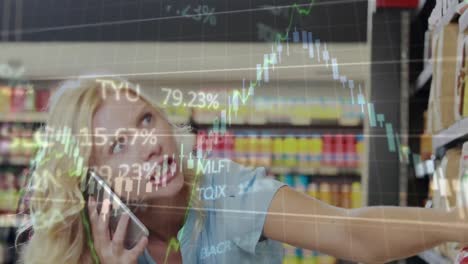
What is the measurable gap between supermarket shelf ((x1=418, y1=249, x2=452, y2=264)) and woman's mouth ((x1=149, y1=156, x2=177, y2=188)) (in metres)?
0.65

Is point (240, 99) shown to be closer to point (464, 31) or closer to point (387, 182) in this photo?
point (387, 182)

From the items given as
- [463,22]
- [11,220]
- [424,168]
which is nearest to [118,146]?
[11,220]

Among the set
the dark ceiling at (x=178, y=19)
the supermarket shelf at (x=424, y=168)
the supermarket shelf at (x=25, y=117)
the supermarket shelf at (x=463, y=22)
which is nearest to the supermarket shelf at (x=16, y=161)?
the supermarket shelf at (x=25, y=117)

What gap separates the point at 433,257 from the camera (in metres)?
1.25

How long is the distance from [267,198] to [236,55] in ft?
1.26

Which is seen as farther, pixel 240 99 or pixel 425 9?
pixel 240 99

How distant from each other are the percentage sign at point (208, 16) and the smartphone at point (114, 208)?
53 centimetres

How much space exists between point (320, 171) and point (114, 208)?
22.9 inches

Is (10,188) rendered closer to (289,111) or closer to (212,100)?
(212,100)

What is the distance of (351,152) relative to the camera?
4.40ft

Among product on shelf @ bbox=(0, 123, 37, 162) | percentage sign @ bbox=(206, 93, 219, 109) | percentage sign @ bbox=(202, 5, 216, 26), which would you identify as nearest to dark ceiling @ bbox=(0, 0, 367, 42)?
percentage sign @ bbox=(202, 5, 216, 26)

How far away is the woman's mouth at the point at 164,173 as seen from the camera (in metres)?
1.49

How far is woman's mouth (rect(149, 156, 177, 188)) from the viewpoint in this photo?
149cm

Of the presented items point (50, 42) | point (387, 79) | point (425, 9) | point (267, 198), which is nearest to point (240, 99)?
point (267, 198)
